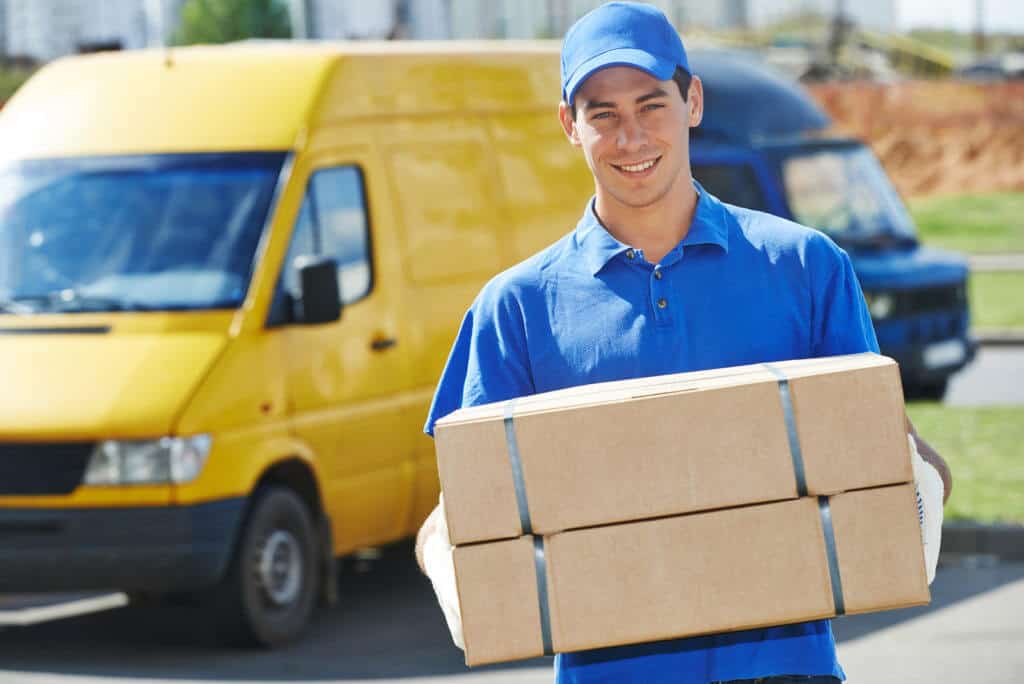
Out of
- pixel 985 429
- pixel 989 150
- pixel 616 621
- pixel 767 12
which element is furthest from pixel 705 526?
pixel 767 12

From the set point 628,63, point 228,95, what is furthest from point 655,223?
point 228,95

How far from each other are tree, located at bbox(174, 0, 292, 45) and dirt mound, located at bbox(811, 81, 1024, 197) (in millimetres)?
21026

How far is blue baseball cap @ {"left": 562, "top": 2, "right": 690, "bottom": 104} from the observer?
3445 mm

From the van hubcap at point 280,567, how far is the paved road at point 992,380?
878 cm

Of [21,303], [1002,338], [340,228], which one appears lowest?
[1002,338]

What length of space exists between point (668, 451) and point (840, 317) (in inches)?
17.3

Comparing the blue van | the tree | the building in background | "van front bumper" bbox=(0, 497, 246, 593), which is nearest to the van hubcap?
"van front bumper" bbox=(0, 497, 246, 593)

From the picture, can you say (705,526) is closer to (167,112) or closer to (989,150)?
(167,112)

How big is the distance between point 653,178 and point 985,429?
35.1 ft

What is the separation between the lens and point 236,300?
868 cm

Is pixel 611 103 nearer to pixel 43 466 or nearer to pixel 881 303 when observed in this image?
pixel 43 466

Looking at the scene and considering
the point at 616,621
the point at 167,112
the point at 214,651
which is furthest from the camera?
the point at 167,112

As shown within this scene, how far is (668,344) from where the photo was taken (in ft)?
11.5

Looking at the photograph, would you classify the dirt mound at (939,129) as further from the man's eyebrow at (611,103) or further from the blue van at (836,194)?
the man's eyebrow at (611,103)
